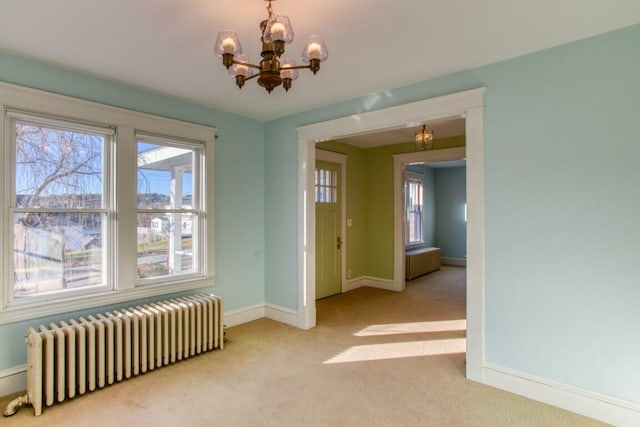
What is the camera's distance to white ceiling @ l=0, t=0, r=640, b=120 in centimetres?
192

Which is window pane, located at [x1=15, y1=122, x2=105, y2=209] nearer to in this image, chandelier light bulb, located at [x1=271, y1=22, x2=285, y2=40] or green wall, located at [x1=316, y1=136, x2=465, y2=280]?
chandelier light bulb, located at [x1=271, y1=22, x2=285, y2=40]

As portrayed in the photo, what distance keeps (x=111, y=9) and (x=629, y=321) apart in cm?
383

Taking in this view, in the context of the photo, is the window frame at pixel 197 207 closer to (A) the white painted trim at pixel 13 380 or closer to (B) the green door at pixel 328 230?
(A) the white painted trim at pixel 13 380

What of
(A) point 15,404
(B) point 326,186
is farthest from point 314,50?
(B) point 326,186

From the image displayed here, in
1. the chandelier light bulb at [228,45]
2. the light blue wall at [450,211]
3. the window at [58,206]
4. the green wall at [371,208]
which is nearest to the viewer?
the chandelier light bulb at [228,45]

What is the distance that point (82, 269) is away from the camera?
9.59 feet

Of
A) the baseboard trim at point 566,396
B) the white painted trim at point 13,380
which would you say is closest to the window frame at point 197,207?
the white painted trim at point 13,380

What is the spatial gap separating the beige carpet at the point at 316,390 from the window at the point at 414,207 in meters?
4.24

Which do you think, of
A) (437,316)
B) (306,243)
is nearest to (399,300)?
(437,316)

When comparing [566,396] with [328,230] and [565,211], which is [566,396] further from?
[328,230]

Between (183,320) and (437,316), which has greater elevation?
(183,320)

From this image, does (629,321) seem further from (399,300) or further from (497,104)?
(399,300)

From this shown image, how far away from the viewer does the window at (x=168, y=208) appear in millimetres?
3311

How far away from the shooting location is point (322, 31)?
2184mm
